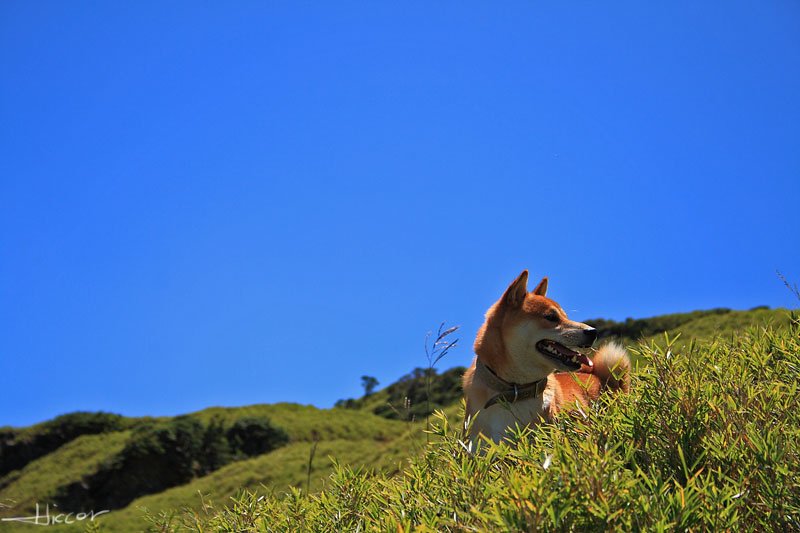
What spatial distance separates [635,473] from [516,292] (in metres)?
4.09

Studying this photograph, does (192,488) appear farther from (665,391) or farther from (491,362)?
(665,391)

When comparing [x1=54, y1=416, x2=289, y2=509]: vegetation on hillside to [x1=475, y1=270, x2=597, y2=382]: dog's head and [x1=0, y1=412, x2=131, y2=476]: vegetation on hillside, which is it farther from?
[x1=475, y1=270, x2=597, y2=382]: dog's head

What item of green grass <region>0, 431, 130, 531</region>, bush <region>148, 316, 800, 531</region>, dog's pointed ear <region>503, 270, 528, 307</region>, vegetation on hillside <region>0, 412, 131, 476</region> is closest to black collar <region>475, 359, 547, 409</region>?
dog's pointed ear <region>503, 270, 528, 307</region>

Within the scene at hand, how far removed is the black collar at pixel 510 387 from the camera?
6582 millimetres

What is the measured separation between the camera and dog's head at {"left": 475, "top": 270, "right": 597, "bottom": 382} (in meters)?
6.66

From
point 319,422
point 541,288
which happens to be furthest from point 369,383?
point 541,288

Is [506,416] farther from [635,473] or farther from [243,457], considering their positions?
[243,457]

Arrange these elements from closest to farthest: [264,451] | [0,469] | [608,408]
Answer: [608,408], [264,451], [0,469]

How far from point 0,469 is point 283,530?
69473 mm

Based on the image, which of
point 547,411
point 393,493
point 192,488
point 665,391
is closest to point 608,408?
point 665,391

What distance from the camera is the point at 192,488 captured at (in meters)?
44.6

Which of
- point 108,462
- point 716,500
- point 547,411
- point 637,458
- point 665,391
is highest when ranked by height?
point 108,462

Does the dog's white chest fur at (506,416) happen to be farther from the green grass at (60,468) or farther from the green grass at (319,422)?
the green grass at (319,422)

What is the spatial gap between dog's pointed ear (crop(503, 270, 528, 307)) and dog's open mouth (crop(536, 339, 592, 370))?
0.51 m
